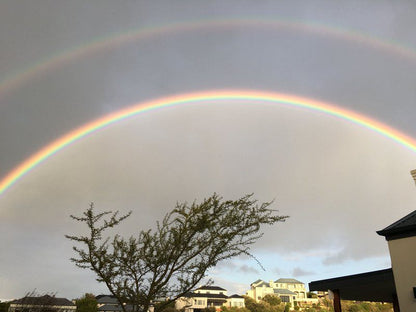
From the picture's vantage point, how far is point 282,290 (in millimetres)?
130000

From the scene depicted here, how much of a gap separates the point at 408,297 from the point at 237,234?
831cm

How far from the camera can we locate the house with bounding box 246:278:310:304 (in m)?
118

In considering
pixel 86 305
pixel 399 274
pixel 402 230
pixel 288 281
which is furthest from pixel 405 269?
pixel 288 281

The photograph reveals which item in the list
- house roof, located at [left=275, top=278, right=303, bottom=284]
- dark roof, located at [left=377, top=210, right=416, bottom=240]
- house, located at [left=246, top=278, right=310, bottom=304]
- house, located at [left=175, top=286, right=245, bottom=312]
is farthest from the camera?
house roof, located at [left=275, top=278, right=303, bottom=284]

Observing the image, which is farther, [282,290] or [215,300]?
[282,290]

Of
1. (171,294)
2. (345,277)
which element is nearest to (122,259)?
(171,294)

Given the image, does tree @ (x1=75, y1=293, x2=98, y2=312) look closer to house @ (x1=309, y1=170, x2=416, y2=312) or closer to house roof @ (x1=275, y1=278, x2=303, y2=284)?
house @ (x1=309, y1=170, x2=416, y2=312)

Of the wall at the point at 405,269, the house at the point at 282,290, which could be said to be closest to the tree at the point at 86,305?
the wall at the point at 405,269

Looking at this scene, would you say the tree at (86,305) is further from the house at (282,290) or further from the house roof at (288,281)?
the house roof at (288,281)

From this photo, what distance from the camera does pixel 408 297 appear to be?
526 inches

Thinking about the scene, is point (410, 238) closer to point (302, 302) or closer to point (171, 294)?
point (171, 294)

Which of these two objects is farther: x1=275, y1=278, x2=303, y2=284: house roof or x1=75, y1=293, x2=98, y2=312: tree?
x1=275, y1=278, x2=303, y2=284: house roof

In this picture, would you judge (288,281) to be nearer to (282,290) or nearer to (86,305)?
(282,290)

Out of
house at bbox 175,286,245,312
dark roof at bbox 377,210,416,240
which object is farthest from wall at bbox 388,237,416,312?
house at bbox 175,286,245,312
